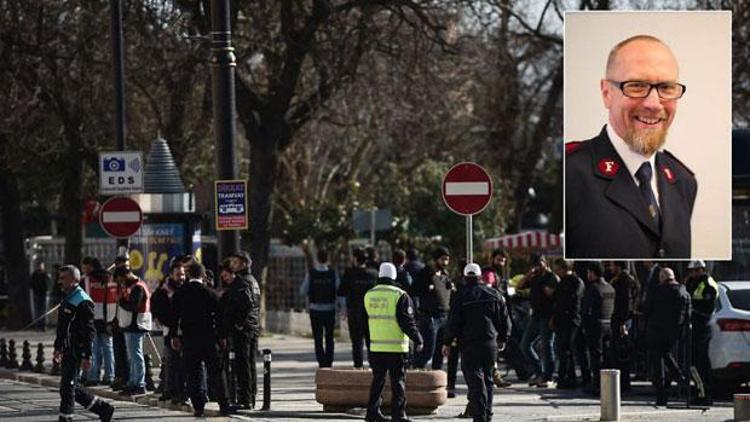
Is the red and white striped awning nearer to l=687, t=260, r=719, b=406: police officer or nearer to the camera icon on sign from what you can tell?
the camera icon on sign

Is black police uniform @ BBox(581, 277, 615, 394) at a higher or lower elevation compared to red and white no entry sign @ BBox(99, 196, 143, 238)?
lower

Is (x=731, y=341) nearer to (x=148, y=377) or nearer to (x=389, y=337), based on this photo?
(x=389, y=337)

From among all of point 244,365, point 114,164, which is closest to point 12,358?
point 114,164

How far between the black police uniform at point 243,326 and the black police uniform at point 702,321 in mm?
5554

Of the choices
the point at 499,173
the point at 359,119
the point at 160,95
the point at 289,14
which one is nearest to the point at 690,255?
the point at 289,14

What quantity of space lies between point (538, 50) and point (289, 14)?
1403 cm

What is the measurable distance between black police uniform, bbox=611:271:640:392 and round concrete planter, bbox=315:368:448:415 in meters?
3.90

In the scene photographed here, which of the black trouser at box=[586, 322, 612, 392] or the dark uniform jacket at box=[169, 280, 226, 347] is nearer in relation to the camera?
the dark uniform jacket at box=[169, 280, 226, 347]

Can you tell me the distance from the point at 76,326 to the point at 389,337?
320 centimetres

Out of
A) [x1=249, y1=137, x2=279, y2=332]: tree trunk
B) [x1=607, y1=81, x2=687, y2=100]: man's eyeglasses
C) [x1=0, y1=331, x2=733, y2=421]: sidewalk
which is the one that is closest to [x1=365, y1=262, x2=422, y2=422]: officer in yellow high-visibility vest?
[x1=0, y1=331, x2=733, y2=421]: sidewalk

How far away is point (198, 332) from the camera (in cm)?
2027

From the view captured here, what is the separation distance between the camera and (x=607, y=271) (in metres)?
25.0

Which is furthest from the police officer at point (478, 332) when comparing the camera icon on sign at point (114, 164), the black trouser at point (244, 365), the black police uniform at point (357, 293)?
the camera icon on sign at point (114, 164)

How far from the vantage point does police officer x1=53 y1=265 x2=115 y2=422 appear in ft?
60.8
